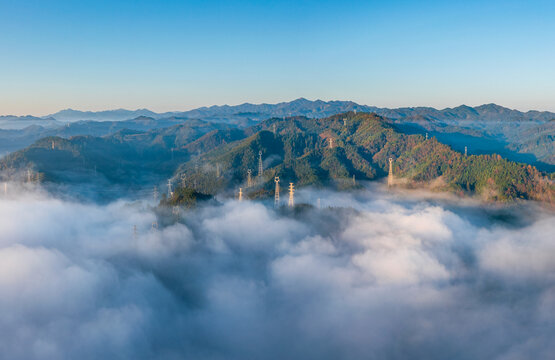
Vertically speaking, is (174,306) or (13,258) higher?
(13,258)

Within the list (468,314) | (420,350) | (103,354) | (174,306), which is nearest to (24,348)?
(103,354)

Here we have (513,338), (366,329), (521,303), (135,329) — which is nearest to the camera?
(135,329)

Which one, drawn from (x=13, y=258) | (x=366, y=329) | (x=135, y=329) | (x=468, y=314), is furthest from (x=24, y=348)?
(x=468, y=314)

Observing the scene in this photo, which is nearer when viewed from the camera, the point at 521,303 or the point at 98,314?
the point at 98,314

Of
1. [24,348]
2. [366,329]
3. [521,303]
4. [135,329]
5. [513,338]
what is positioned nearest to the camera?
[24,348]

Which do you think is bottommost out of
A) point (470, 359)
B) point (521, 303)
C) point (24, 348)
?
point (470, 359)

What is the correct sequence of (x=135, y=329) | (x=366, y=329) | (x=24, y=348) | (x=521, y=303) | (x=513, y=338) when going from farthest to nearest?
(x=521, y=303) → (x=366, y=329) → (x=513, y=338) → (x=135, y=329) → (x=24, y=348)

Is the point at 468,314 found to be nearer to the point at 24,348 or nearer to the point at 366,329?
the point at 366,329

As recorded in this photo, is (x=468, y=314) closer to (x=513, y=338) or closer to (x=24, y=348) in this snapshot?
(x=513, y=338)

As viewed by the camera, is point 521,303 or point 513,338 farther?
point 521,303
